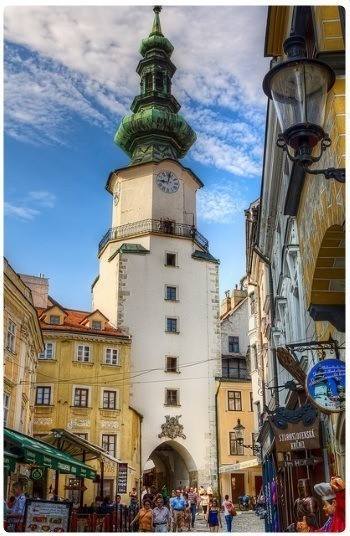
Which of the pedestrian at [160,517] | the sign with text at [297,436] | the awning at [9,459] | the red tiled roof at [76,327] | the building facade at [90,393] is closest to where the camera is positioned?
the sign with text at [297,436]

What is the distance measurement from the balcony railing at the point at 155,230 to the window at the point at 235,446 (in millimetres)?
13768

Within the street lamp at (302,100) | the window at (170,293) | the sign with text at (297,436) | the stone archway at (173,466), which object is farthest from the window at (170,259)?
the street lamp at (302,100)

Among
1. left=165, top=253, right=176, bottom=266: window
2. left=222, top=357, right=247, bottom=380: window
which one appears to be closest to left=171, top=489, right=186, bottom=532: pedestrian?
left=165, top=253, right=176, bottom=266: window

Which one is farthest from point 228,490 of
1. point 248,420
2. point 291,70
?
point 291,70

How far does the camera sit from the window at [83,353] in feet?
124

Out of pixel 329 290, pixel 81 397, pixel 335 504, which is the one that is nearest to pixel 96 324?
pixel 81 397

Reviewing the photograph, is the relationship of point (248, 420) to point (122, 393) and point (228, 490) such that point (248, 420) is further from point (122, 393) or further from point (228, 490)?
point (122, 393)

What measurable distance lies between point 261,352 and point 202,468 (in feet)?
42.1

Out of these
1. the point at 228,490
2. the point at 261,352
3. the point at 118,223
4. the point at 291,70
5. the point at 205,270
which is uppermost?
the point at 118,223

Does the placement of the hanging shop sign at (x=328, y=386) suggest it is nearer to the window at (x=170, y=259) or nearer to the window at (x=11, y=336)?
the window at (x=11, y=336)

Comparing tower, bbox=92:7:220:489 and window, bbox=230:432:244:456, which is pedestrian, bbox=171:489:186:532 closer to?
tower, bbox=92:7:220:489

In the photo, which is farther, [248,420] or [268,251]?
[248,420]

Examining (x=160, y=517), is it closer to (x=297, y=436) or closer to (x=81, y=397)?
(x=297, y=436)

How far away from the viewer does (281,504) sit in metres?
17.9
